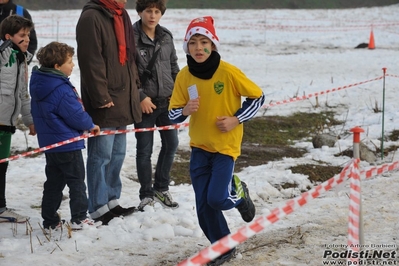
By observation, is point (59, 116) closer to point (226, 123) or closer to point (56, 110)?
point (56, 110)

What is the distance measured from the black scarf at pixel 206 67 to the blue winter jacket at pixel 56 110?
1177 mm

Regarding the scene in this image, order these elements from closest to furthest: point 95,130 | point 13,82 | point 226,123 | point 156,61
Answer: point 226,123, point 95,130, point 13,82, point 156,61

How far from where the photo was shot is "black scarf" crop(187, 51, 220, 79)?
4.77 meters

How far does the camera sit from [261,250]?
511cm

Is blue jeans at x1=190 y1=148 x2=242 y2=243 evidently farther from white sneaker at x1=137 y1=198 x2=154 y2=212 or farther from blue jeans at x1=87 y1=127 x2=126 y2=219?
white sneaker at x1=137 y1=198 x2=154 y2=212

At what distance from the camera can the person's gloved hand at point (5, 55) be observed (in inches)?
231

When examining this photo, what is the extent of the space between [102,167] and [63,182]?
372 millimetres

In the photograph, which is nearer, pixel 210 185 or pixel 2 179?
pixel 210 185

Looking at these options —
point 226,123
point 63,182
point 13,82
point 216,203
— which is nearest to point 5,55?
point 13,82

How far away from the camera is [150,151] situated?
6.44 m

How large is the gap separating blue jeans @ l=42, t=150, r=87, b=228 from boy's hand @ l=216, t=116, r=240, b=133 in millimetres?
1452

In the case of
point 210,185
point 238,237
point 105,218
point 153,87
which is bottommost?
point 105,218

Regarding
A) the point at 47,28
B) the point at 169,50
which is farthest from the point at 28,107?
the point at 47,28

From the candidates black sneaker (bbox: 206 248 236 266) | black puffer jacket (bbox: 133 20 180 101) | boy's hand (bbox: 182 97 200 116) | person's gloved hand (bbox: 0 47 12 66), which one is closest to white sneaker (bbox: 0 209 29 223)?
person's gloved hand (bbox: 0 47 12 66)
